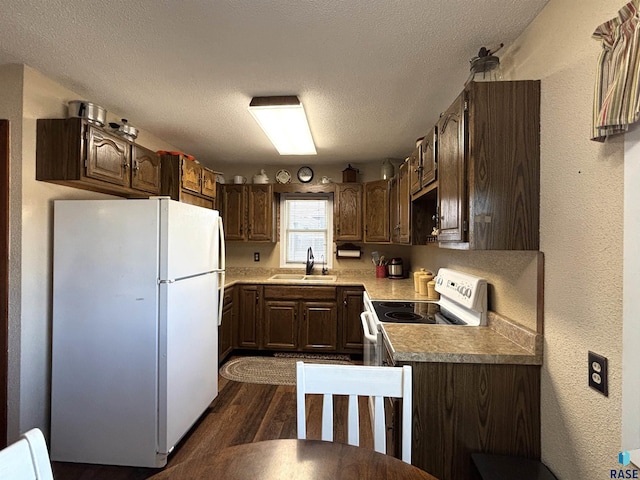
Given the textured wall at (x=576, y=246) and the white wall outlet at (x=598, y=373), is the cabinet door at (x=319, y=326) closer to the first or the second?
the textured wall at (x=576, y=246)

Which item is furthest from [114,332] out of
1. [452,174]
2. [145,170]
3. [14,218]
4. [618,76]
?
[618,76]

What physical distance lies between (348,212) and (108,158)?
2.52 m

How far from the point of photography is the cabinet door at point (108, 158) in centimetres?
203

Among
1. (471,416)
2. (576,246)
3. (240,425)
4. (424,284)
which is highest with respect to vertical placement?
(576,246)

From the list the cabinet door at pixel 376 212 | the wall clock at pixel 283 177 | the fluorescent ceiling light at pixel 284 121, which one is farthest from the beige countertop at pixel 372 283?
the fluorescent ceiling light at pixel 284 121

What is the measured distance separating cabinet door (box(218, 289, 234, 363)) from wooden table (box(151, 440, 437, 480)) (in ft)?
8.23

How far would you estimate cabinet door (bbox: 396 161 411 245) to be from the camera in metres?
2.63

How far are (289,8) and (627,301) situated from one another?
1.61m

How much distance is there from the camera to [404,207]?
110 inches

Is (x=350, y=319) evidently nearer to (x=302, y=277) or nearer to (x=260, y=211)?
(x=302, y=277)

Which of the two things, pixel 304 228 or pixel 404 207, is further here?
pixel 304 228

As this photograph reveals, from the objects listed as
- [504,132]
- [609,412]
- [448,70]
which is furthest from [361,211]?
[609,412]

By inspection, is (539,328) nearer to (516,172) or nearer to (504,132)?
(516,172)

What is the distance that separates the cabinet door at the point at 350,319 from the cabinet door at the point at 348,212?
2.37 ft
